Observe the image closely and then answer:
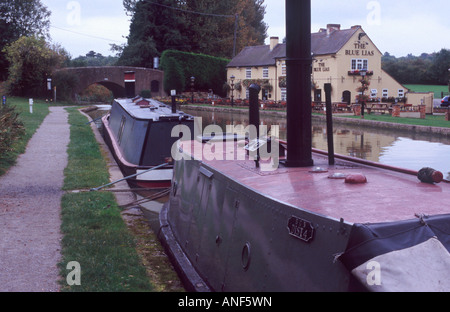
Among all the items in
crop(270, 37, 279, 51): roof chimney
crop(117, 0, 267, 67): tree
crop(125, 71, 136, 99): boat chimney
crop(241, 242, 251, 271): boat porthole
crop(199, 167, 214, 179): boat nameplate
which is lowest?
crop(241, 242, 251, 271): boat porthole

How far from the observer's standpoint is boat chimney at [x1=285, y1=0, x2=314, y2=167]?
5.18 m

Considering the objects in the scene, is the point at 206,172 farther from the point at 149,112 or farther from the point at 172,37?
the point at 172,37

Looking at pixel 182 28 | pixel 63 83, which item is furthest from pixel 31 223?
pixel 182 28

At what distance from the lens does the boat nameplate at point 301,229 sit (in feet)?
10.5

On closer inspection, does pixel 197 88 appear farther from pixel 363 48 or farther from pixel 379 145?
pixel 379 145

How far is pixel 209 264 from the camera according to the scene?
5.11 m

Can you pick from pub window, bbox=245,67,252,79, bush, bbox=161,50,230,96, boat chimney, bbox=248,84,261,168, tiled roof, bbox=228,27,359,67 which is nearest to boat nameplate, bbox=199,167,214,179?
boat chimney, bbox=248,84,261,168

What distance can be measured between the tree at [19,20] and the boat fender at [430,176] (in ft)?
166

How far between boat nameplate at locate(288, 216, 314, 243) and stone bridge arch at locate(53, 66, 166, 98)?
153 ft

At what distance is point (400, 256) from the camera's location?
262 cm

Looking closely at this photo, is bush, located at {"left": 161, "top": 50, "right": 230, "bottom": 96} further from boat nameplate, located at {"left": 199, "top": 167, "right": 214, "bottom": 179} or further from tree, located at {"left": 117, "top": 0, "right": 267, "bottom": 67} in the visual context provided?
boat nameplate, located at {"left": 199, "top": 167, "right": 214, "bottom": 179}

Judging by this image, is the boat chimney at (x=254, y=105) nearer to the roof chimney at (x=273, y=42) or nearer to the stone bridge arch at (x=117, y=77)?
the stone bridge arch at (x=117, y=77)

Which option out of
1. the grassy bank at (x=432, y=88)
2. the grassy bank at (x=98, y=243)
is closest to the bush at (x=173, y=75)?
the grassy bank at (x=432, y=88)
